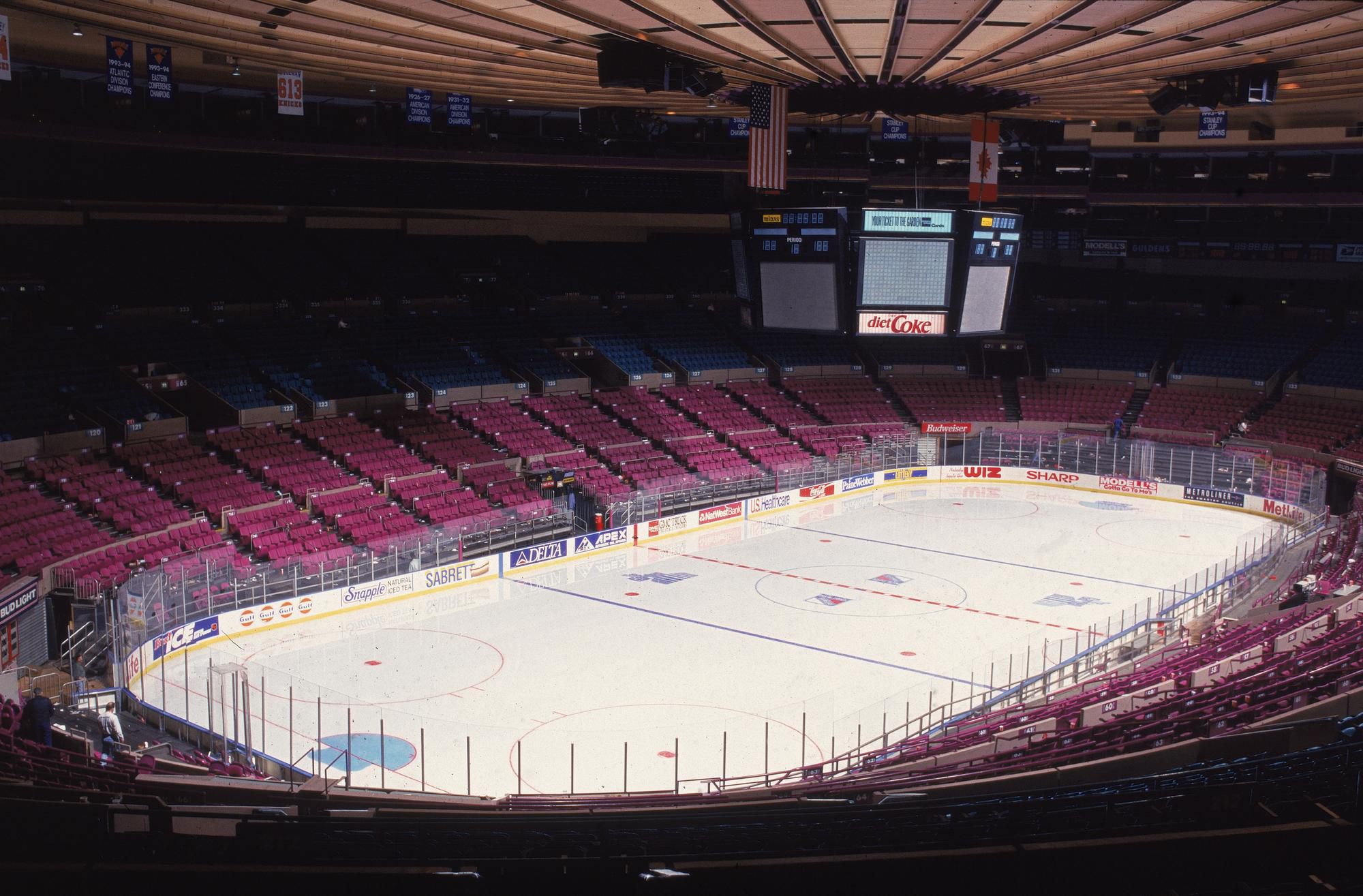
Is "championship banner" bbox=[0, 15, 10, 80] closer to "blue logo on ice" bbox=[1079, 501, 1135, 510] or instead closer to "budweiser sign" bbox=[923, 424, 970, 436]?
"blue logo on ice" bbox=[1079, 501, 1135, 510]

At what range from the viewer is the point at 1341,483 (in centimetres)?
3061

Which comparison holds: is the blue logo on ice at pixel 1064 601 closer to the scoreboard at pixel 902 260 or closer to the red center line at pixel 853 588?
the red center line at pixel 853 588

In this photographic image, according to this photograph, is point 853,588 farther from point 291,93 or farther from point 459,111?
point 291,93

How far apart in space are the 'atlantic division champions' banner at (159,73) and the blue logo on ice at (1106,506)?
24.0 meters

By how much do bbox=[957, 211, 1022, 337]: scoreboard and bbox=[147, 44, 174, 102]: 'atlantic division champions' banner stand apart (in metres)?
12.3

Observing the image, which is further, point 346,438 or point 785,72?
point 346,438

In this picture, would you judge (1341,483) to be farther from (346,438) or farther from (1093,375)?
(346,438)

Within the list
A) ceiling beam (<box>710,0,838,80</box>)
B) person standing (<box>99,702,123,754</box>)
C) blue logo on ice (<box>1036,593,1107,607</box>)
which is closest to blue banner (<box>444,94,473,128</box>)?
ceiling beam (<box>710,0,838,80</box>)

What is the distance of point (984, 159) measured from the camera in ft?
65.9

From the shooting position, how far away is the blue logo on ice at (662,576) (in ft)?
79.5

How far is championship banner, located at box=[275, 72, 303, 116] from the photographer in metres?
18.8

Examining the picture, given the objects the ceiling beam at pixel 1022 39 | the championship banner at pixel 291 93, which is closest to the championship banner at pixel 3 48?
the championship banner at pixel 291 93

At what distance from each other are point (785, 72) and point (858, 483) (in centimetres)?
1806

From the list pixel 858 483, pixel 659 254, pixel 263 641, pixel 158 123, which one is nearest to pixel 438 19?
pixel 263 641
